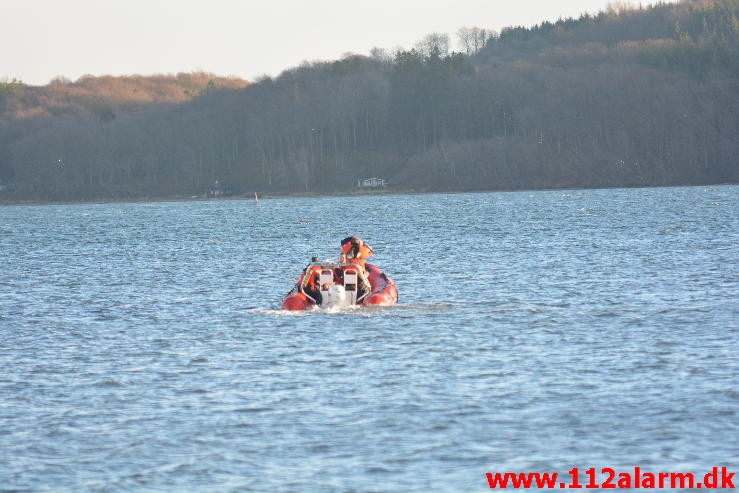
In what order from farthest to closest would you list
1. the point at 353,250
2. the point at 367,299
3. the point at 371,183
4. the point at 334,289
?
the point at 371,183
the point at 353,250
the point at 367,299
the point at 334,289

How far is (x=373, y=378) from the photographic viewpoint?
23.1m

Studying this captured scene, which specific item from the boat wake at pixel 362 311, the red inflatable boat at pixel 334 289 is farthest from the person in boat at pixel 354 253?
the boat wake at pixel 362 311

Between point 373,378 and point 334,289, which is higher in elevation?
point 334,289

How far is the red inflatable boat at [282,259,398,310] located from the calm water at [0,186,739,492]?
2.02 ft

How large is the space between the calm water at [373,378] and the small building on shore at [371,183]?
14332cm

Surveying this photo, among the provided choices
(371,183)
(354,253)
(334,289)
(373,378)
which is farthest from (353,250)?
(371,183)

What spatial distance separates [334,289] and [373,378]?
32.5ft

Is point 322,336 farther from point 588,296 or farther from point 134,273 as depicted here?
point 134,273

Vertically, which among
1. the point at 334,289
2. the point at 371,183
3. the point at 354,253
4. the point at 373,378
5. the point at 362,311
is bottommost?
the point at 373,378

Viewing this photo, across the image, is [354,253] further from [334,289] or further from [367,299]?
[334,289]

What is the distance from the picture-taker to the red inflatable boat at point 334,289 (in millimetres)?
32906

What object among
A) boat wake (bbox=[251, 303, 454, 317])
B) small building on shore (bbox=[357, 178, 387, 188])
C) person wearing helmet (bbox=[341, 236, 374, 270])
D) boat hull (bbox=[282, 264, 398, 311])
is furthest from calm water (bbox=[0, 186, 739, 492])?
small building on shore (bbox=[357, 178, 387, 188])

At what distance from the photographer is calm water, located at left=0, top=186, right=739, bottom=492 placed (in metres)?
17.2

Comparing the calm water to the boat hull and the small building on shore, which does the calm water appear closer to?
the boat hull
